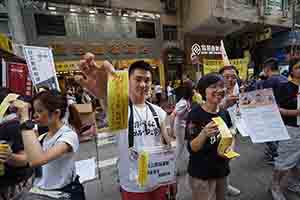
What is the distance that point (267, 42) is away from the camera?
44.9 feet

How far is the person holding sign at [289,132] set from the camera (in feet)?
7.35

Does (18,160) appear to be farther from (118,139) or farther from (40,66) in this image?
(40,66)

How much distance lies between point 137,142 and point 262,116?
1551mm

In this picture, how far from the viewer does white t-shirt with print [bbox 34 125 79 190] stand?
1.36 metres

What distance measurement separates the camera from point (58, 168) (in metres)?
1.38

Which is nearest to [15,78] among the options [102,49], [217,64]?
[217,64]

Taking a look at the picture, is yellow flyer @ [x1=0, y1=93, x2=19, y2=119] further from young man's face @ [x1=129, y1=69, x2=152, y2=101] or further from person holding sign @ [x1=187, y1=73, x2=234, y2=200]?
person holding sign @ [x1=187, y1=73, x2=234, y2=200]

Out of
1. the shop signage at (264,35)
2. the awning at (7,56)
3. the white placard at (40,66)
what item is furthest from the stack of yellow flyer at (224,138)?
the shop signage at (264,35)

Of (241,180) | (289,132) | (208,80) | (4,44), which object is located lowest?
(241,180)

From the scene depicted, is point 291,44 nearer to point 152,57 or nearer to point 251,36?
point 251,36

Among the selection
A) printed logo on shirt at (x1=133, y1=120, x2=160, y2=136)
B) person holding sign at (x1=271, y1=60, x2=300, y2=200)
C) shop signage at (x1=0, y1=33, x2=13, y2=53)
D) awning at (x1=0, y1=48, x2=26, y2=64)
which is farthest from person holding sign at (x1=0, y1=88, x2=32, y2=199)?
shop signage at (x1=0, y1=33, x2=13, y2=53)

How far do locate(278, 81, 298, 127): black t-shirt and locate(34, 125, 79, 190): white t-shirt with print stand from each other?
240 cm

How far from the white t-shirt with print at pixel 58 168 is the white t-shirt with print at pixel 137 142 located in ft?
1.22

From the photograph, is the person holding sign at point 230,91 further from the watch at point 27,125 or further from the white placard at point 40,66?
the white placard at point 40,66
